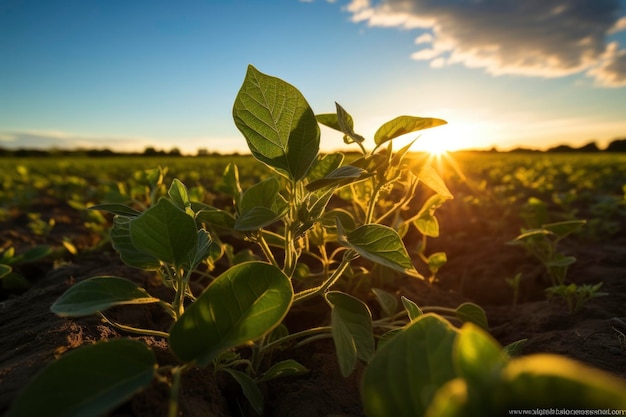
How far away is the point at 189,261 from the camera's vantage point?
97 cm

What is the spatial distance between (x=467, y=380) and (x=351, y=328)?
0.55 metres

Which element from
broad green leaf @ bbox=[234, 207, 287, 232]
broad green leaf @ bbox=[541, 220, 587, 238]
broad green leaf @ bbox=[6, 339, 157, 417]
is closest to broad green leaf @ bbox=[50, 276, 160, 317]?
broad green leaf @ bbox=[6, 339, 157, 417]

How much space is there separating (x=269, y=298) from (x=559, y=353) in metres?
1.25

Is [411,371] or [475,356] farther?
[411,371]

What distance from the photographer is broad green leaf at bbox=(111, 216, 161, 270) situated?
989mm

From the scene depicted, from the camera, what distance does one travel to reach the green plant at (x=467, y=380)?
40 centimetres

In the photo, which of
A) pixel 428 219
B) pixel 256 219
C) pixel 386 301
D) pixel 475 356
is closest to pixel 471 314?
pixel 386 301

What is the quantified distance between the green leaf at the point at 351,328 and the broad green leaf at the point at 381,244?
0.60ft

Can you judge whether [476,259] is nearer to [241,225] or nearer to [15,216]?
[241,225]

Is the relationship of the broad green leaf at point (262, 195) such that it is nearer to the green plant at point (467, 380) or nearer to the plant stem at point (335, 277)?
the plant stem at point (335, 277)

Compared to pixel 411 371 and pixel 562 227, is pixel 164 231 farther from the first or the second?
pixel 562 227

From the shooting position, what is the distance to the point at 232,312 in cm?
81

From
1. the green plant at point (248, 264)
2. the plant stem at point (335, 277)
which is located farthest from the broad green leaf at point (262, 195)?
the plant stem at point (335, 277)

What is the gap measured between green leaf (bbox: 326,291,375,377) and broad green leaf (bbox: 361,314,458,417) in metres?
0.25
